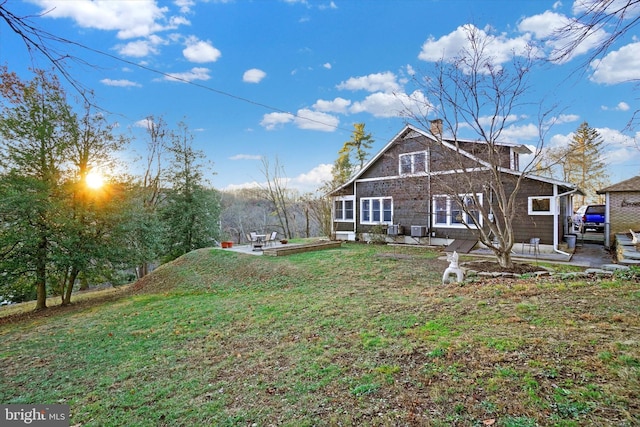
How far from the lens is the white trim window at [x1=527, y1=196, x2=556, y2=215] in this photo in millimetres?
11055

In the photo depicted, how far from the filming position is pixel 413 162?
14711 millimetres

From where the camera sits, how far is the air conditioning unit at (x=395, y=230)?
15.0 m

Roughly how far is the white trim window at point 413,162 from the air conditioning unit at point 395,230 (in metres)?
2.74

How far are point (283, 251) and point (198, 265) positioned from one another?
3.74 m

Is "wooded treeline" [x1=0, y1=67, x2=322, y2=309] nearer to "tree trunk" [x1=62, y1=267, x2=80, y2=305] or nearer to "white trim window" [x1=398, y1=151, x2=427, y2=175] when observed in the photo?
"tree trunk" [x1=62, y1=267, x2=80, y2=305]

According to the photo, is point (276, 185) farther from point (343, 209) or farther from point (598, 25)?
point (598, 25)

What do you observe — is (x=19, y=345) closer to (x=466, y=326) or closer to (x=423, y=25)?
(x=466, y=326)

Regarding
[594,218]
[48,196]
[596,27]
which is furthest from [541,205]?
[48,196]

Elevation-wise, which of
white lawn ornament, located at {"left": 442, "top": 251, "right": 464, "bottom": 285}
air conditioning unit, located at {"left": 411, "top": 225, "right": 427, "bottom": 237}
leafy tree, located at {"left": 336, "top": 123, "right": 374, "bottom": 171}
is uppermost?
leafy tree, located at {"left": 336, "top": 123, "right": 374, "bottom": 171}

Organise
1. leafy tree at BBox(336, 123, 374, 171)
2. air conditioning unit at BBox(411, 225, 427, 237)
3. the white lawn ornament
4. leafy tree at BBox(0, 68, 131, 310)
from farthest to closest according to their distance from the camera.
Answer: leafy tree at BBox(336, 123, 374, 171)
air conditioning unit at BBox(411, 225, 427, 237)
leafy tree at BBox(0, 68, 131, 310)
the white lawn ornament

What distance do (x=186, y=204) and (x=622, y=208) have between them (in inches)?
857

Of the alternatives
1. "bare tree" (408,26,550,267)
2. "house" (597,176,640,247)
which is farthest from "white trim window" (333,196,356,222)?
"house" (597,176,640,247)

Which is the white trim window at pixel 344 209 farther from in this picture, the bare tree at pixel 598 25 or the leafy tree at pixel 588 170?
the leafy tree at pixel 588 170

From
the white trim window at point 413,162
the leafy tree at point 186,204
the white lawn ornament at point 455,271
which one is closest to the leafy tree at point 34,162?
the leafy tree at point 186,204
